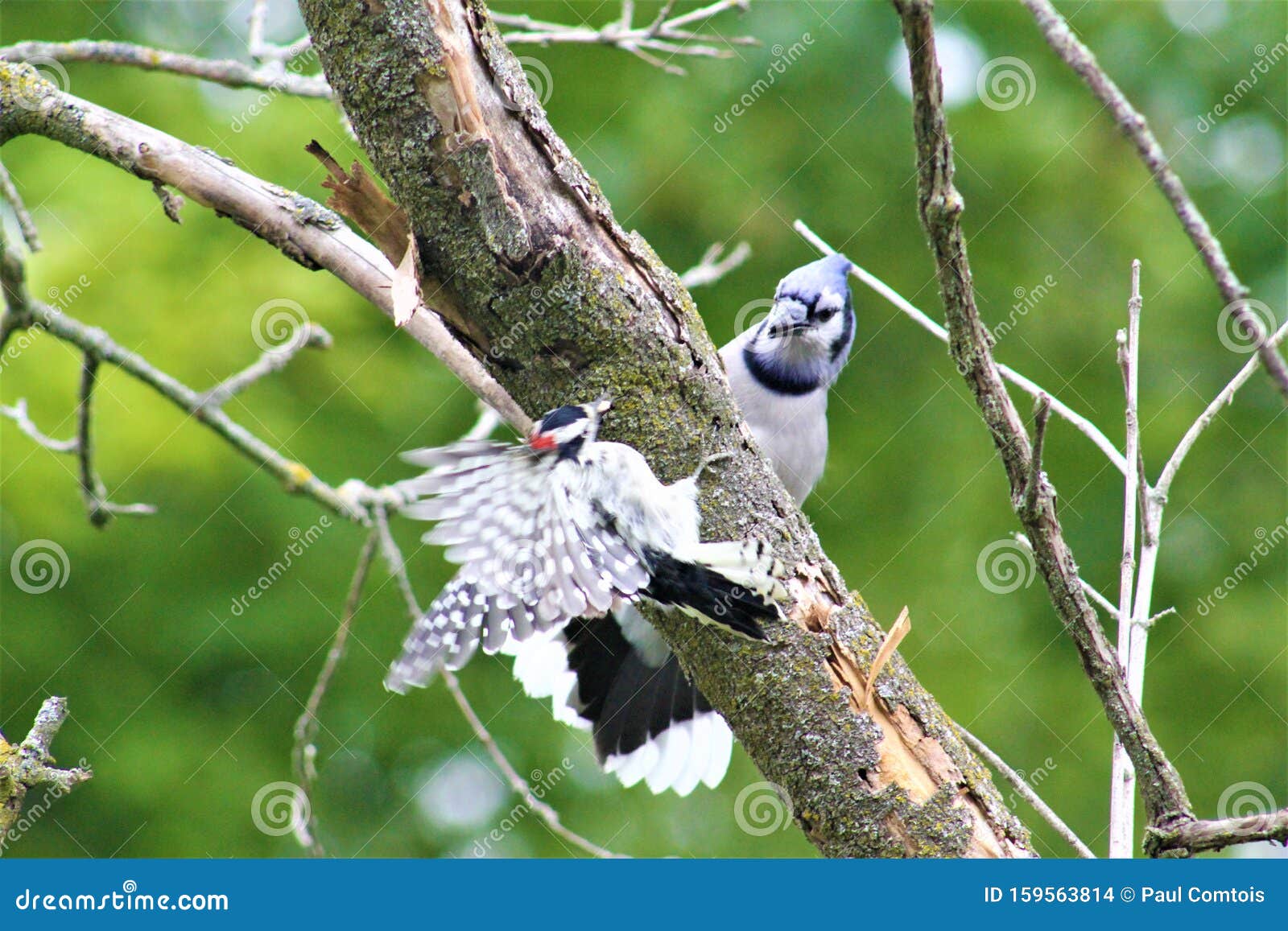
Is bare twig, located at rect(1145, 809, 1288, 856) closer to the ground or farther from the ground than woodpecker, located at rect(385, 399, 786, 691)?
farther from the ground

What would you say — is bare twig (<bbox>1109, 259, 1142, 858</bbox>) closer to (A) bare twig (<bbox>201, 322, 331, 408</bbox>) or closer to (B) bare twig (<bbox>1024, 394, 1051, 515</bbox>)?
(B) bare twig (<bbox>1024, 394, 1051, 515</bbox>)

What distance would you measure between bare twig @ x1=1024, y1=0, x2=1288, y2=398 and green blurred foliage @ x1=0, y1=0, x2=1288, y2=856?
4131mm

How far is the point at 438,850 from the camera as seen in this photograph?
19.1 feet

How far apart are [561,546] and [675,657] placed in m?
1.29

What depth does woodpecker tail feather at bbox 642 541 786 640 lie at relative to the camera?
8.38 ft

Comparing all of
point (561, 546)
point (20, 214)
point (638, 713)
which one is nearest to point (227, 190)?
point (20, 214)

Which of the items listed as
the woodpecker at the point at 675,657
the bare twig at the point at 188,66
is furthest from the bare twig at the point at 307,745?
the bare twig at the point at 188,66

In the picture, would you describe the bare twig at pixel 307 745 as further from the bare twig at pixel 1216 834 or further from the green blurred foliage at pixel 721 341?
the bare twig at pixel 1216 834

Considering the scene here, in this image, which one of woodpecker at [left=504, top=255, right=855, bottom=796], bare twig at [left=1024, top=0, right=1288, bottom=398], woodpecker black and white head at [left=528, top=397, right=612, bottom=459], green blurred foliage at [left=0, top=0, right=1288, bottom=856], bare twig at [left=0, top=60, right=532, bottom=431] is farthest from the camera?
green blurred foliage at [left=0, top=0, right=1288, bottom=856]

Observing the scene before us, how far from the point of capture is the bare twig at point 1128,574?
245cm

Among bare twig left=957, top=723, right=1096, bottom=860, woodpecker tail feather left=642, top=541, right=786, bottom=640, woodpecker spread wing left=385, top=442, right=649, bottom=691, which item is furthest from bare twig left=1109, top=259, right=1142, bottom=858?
woodpecker spread wing left=385, top=442, right=649, bottom=691

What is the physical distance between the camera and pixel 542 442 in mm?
2523

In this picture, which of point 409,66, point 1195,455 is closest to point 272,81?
point 409,66

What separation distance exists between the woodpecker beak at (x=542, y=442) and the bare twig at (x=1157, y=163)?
55.3 inches
